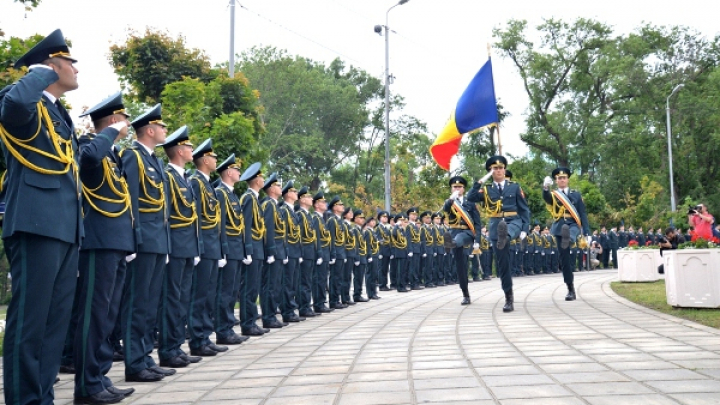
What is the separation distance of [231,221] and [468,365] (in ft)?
12.6

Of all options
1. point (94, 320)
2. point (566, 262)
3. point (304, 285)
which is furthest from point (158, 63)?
point (94, 320)

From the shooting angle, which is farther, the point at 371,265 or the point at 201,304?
the point at 371,265

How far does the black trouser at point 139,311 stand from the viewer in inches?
247

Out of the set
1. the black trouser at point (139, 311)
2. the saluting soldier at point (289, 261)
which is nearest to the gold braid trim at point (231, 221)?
the saluting soldier at point (289, 261)

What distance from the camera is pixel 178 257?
712 cm

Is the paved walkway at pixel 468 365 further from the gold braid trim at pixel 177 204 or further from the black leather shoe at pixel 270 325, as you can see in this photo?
the gold braid trim at pixel 177 204

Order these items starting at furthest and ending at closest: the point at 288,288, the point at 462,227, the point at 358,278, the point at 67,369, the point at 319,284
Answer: the point at 358,278 → the point at 462,227 → the point at 319,284 → the point at 288,288 → the point at 67,369

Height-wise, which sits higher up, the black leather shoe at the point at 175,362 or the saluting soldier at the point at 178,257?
the saluting soldier at the point at 178,257

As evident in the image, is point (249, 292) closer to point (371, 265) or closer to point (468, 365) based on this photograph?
point (468, 365)

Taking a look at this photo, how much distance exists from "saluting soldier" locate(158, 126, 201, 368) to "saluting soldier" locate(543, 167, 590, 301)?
7.36 m

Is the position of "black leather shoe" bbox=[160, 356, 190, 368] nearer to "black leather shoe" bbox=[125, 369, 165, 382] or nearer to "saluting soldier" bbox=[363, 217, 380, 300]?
"black leather shoe" bbox=[125, 369, 165, 382]

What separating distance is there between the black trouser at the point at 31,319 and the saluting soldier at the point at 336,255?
901 cm

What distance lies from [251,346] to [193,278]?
111 cm

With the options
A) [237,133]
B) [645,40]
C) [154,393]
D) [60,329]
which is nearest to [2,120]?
[60,329]
